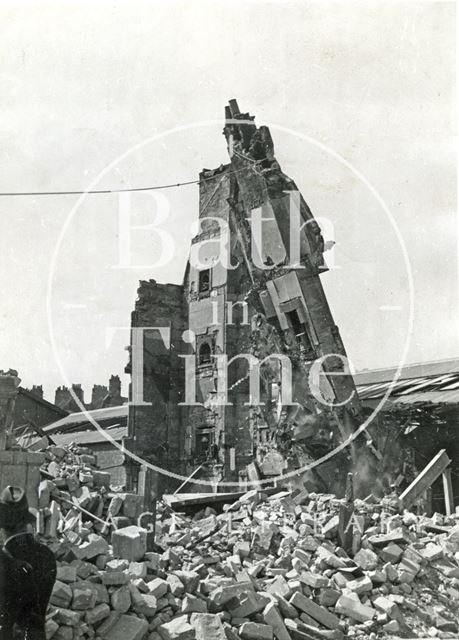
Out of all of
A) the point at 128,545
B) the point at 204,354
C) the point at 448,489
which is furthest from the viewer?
the point at 204,354

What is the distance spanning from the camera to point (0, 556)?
15.5 ft

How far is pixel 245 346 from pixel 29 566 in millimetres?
13367

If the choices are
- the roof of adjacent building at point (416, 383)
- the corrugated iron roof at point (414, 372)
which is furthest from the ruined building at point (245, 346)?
the corrugated iron roof at point (414, 372)

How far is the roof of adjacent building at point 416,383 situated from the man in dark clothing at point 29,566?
913 centimetres

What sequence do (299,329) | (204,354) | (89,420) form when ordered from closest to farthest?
1. (299,329)
2. (204,354)
3. (89,420)

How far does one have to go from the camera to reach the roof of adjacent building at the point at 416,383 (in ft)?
42.4

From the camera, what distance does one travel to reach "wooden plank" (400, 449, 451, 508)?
1003 centimetres

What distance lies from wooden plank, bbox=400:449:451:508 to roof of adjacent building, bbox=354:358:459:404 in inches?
60.0

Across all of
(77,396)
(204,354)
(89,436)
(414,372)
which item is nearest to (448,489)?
(414,372)

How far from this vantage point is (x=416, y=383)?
600 inches

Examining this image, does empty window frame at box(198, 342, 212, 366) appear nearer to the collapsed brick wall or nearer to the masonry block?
the collapsed brick wall

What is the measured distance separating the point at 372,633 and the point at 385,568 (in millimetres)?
1136

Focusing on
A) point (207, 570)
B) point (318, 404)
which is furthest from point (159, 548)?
point (318, 404)

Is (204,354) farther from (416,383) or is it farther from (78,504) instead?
(78,504)
